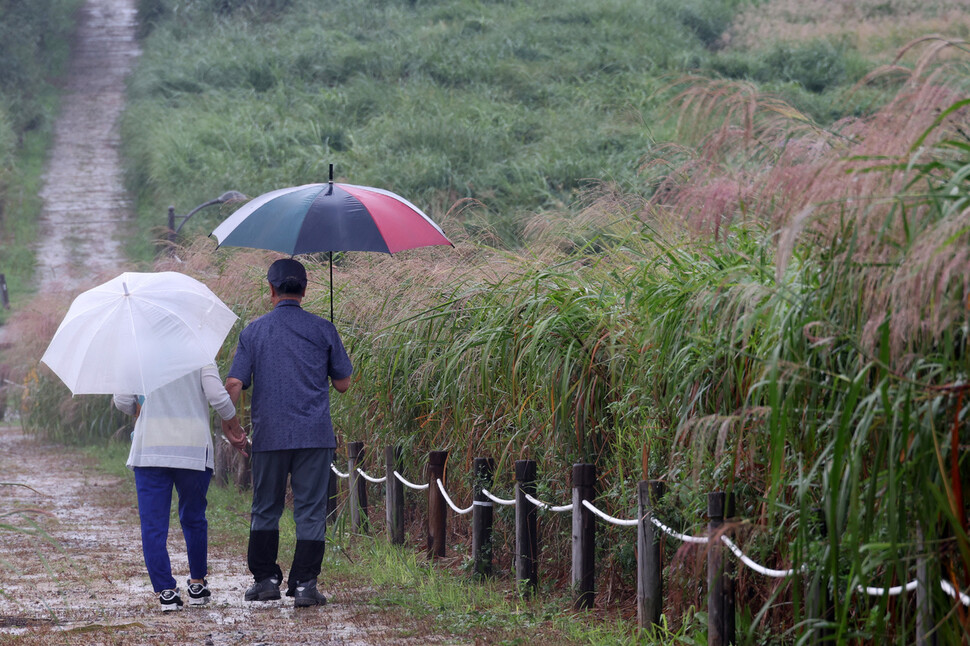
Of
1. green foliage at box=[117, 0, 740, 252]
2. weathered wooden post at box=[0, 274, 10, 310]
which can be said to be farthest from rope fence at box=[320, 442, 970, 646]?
weathered wooden post at box=[0, 274, 10, 310]

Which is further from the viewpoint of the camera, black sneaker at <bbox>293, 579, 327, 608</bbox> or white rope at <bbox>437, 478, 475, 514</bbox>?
white rope at <bbox>437, 478, 475, 514</bbox>

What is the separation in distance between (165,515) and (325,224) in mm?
1853

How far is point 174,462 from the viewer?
20.1 ft

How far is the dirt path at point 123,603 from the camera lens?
17.7 ft

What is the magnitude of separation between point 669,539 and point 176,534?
550cm

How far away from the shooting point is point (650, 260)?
559cm

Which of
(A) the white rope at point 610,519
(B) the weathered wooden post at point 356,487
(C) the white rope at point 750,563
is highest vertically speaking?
(C) the white rope at point 750,563

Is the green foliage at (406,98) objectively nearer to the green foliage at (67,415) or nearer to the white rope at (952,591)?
the green foliage at (67,415)

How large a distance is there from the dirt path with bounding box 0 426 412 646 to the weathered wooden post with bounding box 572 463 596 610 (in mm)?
839

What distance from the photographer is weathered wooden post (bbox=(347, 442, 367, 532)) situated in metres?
8.39

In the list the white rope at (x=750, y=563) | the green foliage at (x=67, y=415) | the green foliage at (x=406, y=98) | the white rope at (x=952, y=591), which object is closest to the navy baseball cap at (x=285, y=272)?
the white rope at (x=750, y=563)

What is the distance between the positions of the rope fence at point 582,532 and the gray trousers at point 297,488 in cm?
93

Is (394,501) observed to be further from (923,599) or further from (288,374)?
(923,599)

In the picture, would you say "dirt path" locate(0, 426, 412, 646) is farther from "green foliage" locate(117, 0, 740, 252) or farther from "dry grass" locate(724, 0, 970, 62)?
"dry grass" locate(724, 0, 970, 62)
